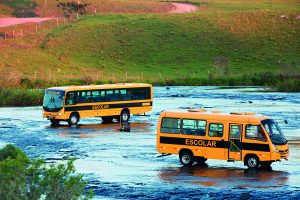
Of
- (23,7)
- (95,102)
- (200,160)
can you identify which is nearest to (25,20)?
(23,7)

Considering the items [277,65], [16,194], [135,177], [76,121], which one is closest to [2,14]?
[277,65]

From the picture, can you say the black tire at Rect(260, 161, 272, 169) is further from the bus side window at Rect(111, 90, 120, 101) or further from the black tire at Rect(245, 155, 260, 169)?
the bus side window at Rect(111, 90, 120, 101)

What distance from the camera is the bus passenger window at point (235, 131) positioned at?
3634 cm

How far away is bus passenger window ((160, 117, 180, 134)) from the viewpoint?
37.9 meters

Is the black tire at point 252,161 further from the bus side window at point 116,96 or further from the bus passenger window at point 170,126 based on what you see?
the bus side window at point 116,96

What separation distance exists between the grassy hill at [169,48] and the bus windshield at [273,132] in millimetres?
60505

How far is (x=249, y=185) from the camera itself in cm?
3322

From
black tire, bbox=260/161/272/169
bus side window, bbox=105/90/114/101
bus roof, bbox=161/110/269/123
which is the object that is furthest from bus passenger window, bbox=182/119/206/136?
bus side window, bbox=105/90/114/101

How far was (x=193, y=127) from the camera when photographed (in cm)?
3753

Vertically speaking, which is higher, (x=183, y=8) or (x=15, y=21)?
(x=183, y=8)

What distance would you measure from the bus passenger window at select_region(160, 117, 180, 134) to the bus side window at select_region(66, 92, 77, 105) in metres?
18.7

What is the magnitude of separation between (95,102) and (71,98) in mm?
1681

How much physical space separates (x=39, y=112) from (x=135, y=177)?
3218 centimetres

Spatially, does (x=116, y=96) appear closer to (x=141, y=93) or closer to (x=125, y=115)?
(x=125, y=115)
